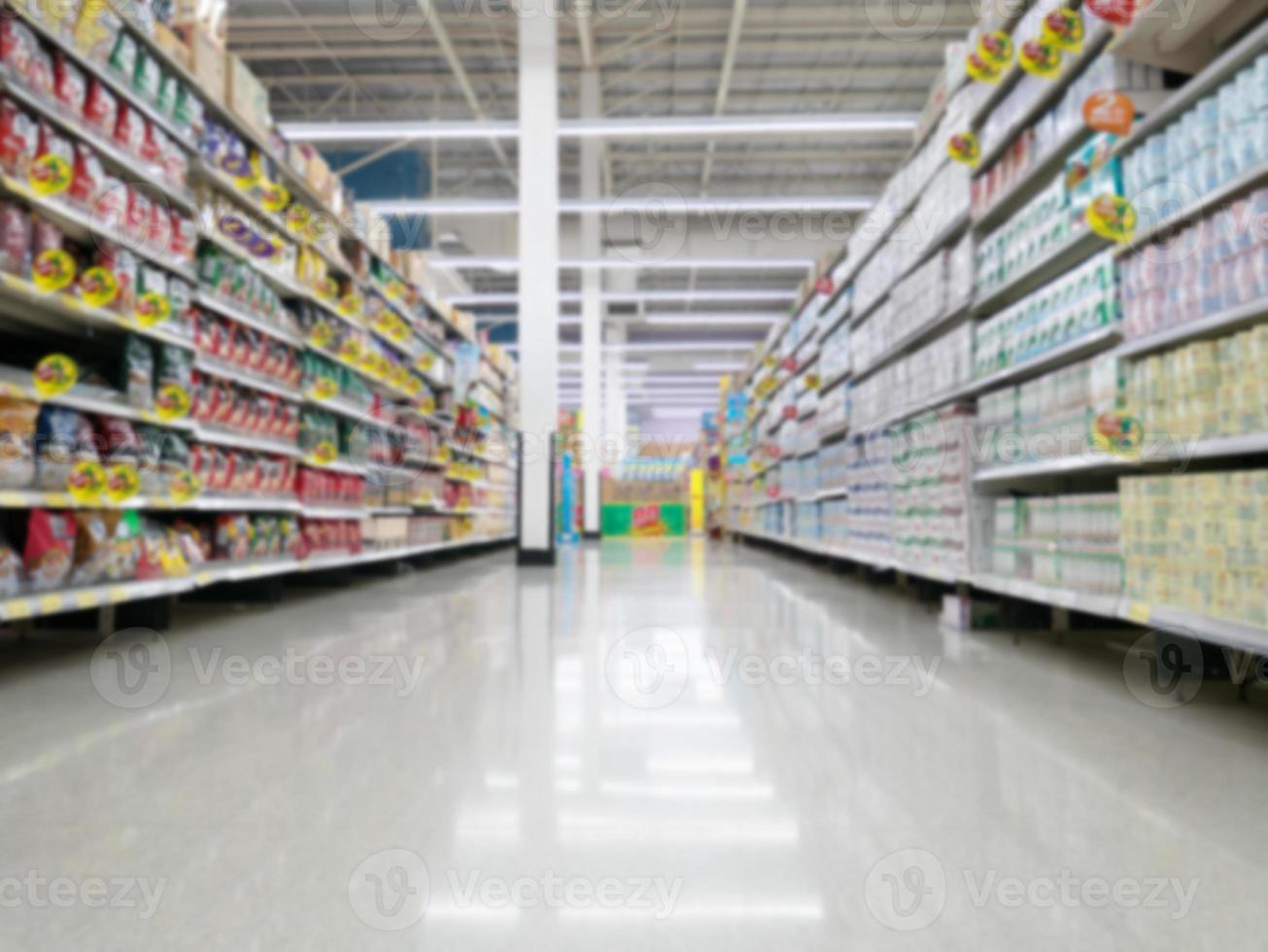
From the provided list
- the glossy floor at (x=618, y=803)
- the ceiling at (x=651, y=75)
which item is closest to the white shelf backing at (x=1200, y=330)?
the glossy floor at (x=618, y=803)

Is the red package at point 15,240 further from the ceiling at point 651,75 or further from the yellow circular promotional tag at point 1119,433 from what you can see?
the ceiling at point 651,75

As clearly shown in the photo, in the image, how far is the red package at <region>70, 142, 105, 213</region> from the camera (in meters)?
2.93

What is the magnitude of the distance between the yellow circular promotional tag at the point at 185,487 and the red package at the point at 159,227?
951 mm

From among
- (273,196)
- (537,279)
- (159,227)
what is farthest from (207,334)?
(537,279)

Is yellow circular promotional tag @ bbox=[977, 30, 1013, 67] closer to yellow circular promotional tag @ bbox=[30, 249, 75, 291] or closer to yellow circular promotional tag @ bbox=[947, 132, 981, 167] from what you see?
yellow circular promotional tag @ bbox=[947, 132, 981, 167]

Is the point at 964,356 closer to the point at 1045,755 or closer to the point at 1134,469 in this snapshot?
the point at 1134,469

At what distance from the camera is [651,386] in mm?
26500

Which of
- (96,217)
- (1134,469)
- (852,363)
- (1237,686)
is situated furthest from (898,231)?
(96,217)

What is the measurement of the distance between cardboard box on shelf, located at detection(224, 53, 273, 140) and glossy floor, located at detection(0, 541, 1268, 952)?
272 centimetres

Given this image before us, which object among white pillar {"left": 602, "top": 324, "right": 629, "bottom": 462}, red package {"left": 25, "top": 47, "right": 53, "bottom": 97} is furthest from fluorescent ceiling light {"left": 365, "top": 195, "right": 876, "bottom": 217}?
white pillar {"left": 602, "top": 324, "right": 629, "bottom": 462}

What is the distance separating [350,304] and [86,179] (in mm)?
2639

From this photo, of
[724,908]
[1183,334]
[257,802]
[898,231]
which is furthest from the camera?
[898,231]

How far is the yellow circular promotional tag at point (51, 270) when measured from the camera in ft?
8.84

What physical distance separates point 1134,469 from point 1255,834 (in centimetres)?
196
